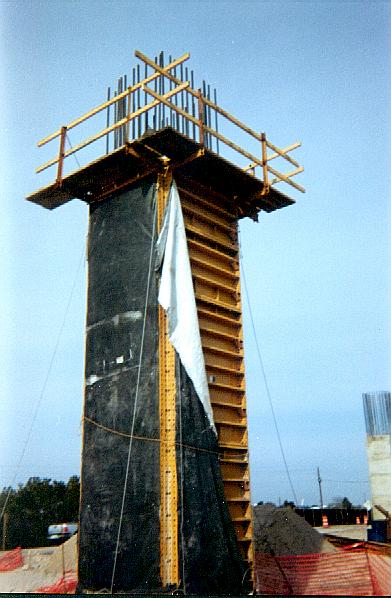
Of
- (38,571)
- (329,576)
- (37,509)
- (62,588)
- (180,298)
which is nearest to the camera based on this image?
(180,298)

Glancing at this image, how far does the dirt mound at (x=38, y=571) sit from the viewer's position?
46.4 ft

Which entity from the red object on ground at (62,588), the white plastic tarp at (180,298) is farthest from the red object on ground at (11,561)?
the white plastic tarp at (180,298)

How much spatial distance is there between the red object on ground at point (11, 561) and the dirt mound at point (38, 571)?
168mm

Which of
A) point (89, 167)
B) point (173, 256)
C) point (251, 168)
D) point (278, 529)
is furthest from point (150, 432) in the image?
point (278, 529)

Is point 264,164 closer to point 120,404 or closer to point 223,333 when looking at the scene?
point 223,333

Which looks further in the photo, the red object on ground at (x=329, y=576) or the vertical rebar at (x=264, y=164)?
the vertical rebar at (x=264, y=164)

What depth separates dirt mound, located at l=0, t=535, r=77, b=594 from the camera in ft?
46.4

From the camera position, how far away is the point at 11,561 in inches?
658

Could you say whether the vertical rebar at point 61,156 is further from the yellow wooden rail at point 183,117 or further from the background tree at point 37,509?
the background tree at point 37,509

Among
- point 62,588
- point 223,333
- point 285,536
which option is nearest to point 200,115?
point 223,333

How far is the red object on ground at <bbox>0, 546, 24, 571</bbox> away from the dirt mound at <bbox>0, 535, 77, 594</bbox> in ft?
0.55

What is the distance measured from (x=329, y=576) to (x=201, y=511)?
3917mm

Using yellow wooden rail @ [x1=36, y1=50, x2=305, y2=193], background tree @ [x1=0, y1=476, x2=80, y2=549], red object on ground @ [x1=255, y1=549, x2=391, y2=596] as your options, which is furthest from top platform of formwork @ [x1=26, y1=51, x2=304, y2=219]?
background tree @ [x1=0, y1=476, x2=80, y2=549]

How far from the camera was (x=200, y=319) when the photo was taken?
12.9 m
